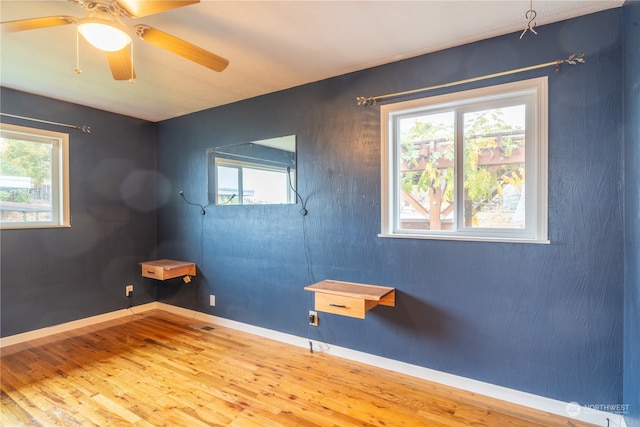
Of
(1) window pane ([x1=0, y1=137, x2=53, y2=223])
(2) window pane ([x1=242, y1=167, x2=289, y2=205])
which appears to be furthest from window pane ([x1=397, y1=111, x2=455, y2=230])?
(1) window pane ([x1=0, y1=137, x2=53, y2=223])

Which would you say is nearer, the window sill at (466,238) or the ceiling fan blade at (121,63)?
the ceiling fan blade at (121,63)

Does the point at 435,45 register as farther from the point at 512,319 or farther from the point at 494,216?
the point at 512,319

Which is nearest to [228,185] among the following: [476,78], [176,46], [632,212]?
[176,46]

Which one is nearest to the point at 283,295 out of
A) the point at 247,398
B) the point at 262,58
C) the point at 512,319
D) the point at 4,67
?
the point at 247,398

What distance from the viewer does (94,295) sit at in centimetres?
368

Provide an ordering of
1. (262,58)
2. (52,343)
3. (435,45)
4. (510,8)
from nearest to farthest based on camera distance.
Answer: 1. (510,8)
2. (435,45)
3. (262,58)
4. (52,343)

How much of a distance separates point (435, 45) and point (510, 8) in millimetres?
513

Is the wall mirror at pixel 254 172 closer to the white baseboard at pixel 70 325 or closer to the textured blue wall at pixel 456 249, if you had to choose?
the textured blue wall at pixel 456 249

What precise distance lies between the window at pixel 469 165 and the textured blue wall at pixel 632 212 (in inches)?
15.1

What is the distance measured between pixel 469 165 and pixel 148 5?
219cm

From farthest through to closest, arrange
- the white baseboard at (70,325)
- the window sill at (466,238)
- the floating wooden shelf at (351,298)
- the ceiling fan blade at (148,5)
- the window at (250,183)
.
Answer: the window at (250,183) → the white baseboard at (70,325) → the floating wooden shelf at (351,298) → the window sill at (466,238) → the ceiling fan blade at (148,5)

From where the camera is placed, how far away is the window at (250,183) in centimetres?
319

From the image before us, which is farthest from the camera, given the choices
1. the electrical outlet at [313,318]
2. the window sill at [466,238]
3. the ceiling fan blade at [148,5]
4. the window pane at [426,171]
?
the electrical outlet at [313,318]

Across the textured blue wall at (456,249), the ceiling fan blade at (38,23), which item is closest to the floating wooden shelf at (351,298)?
the textured blue wall at (456,249)
